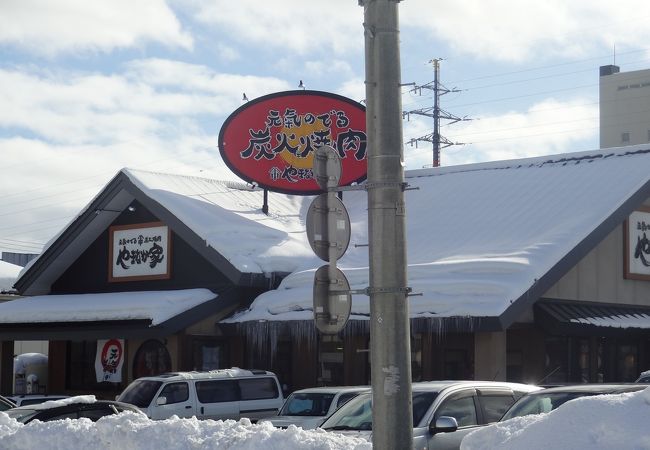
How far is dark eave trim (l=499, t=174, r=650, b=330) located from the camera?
21253mm

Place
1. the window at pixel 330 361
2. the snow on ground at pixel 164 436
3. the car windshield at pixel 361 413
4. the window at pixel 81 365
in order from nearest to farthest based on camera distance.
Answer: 1. the snow on ground at pixel 164 436
2. the car windshield at pixel 361 413
3. the window at pixel 330 361
4. the window at pixel 81 365

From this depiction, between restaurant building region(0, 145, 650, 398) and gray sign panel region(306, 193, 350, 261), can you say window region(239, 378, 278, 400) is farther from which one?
gray sign panel region(306, 193, 350, 261)

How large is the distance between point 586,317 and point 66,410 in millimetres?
12769

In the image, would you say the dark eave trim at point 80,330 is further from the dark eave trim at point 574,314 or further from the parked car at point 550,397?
the parked car at point 550,397

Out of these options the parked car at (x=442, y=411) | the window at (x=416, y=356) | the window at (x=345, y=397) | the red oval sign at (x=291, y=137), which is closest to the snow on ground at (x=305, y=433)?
the parked car at (x=442, y=411)

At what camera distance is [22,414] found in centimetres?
1516

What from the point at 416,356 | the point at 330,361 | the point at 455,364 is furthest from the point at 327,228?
the point at 330,361

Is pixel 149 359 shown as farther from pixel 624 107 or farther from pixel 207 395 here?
pixel 624 107

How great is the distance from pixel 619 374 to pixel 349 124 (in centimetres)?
1022

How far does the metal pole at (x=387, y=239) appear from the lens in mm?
7520

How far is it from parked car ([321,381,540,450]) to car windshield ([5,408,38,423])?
458 cm

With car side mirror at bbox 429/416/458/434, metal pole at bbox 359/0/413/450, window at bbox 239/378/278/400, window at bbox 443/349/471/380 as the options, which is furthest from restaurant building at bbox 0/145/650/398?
metal pole at bbox 359/0/413/450

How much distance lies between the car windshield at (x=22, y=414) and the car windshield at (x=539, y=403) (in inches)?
274

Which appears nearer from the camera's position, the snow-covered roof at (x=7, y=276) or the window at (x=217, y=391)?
the window at (x=217, y=391)
